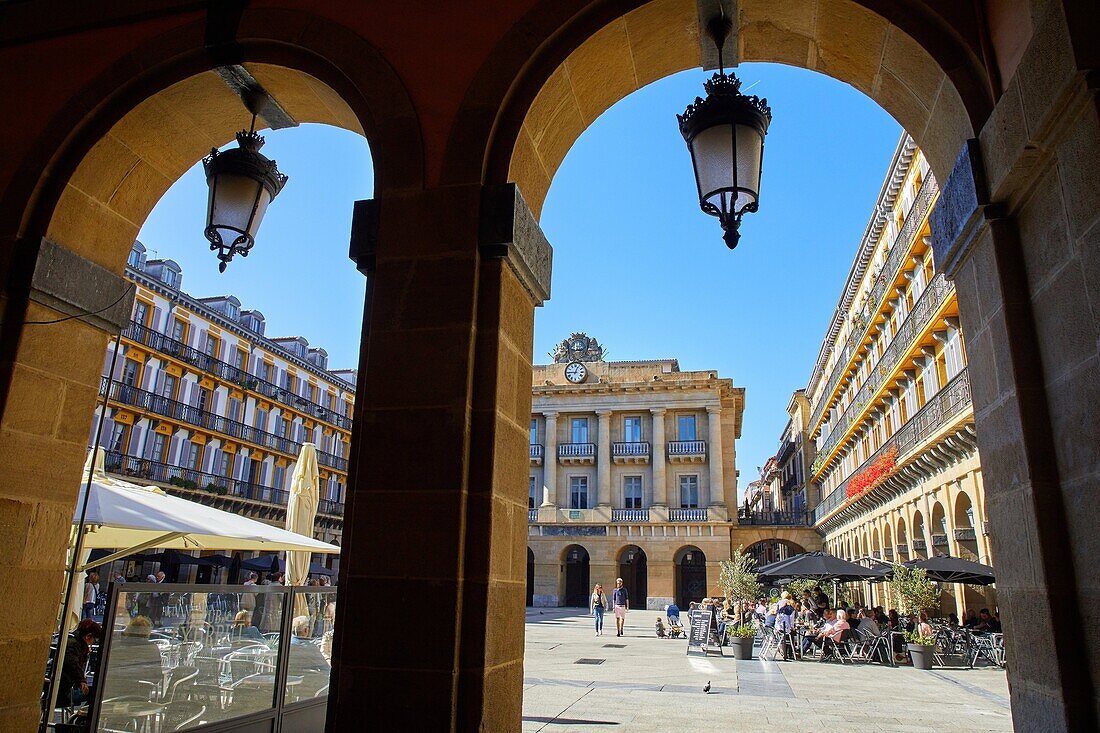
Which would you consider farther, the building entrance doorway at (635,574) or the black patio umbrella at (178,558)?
the building entrance doorway at (635,574)

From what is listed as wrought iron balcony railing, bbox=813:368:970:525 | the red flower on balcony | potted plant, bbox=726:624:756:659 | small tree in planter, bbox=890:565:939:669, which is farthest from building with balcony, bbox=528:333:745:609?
potted plant, bbox=726:624:756:659

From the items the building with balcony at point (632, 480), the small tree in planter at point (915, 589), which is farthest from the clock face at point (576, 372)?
the small tree in planter at point (915, 589)

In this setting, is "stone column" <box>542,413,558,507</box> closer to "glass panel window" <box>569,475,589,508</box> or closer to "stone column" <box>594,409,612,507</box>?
"glass panel window" <box>569,475,589,508</box>

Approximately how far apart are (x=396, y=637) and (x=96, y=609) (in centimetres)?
1696

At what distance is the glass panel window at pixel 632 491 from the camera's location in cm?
4206

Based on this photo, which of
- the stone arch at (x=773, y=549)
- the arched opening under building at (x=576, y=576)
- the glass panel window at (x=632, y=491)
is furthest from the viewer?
the arched opening under building at (x=576, y=576)

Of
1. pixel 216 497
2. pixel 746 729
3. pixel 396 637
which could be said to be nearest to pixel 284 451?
pixel 216 497

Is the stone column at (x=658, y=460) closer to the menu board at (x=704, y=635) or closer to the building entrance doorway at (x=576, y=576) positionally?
the building entrance doorway at (x=576, y=576)

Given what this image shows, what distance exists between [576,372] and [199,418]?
20.8 m

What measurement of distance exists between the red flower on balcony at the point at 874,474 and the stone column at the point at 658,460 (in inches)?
497

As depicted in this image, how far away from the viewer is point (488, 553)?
2.85 m

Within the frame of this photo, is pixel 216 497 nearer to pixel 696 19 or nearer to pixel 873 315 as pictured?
pixel 873 315

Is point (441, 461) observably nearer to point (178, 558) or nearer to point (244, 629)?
point (244, 629)

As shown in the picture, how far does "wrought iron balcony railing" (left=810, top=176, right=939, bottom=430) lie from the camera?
19703 mm
